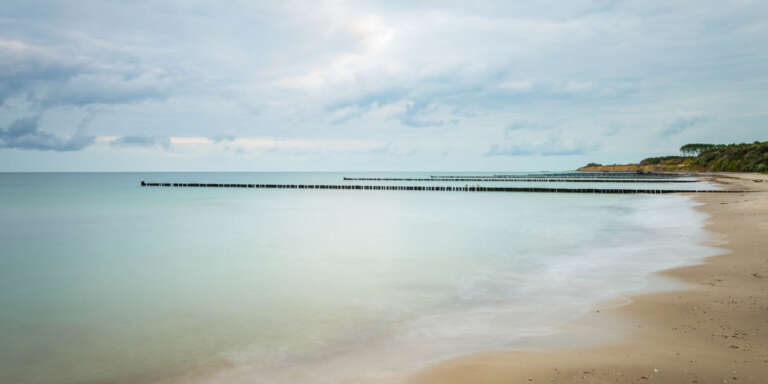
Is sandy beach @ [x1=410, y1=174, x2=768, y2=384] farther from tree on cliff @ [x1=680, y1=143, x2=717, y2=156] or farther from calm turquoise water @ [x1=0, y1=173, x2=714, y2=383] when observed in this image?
tree on cliff @ [x1=680, y1=143, x2=717, y2=156]

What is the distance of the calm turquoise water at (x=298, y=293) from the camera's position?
6.68 m

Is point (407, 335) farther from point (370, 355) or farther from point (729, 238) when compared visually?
point (729, 238)

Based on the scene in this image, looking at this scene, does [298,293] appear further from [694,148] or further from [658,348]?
[694,148]

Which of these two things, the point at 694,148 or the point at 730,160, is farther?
the point at 694,148

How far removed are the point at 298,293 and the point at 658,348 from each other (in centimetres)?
729

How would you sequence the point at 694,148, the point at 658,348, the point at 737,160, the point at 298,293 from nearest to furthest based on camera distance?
the point at 658,348 < the point at 298,293 < the point at 737,160 < the point at 694,148

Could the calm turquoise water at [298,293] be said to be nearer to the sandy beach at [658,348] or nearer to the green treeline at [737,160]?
the sandy beach at [658,348]

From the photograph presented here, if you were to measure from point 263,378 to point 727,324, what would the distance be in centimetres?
660

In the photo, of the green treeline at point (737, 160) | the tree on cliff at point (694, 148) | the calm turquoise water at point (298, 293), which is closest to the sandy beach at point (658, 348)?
the calm turquoise water at point (298, 293)

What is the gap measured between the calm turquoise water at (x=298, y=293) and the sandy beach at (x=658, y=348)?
2.09 ft

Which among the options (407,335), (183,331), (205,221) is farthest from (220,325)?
(205,221)

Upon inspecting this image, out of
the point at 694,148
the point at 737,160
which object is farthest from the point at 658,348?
the point at 694,148

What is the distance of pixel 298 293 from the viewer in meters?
10.6

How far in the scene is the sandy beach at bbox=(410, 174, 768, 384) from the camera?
5.16 meters
